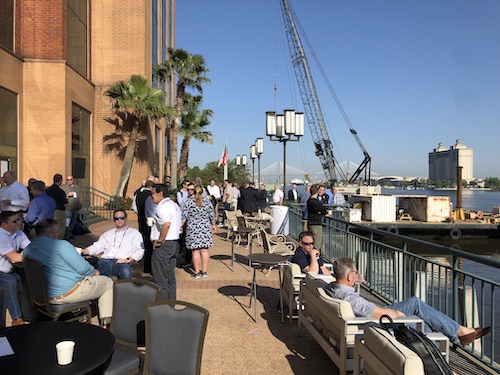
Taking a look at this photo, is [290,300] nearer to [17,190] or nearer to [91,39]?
[17,190]

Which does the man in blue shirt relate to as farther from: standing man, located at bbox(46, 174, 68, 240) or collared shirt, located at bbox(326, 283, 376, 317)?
standing man, located at bbox(46, 174, 68, 240)

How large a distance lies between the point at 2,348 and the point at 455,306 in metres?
4.59

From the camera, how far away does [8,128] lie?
1468 centimetres

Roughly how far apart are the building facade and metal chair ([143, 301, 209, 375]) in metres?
13.4

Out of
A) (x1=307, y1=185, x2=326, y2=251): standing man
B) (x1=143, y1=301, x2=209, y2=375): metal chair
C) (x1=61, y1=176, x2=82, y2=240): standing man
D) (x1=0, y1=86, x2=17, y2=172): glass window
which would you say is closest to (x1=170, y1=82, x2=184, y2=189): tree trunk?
(x1=0, y1=86, x2=17, y2=172): glass window

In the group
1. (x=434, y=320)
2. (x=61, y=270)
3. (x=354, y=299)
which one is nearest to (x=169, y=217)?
(x=61, y=270)

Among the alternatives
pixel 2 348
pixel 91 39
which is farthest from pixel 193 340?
pixel 91 39

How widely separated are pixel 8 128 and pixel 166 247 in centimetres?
1174

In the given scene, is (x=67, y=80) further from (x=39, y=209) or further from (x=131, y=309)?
(x=131, y=309)

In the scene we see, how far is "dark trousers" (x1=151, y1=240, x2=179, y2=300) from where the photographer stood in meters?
6.00

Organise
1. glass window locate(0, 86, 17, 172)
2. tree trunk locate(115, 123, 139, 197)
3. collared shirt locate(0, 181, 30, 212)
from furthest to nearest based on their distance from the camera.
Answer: tree trunk locate(115, 123, 139, 197)
glass window locate(0, 86, 17, 172)
collared shirt locate(0, 181, 30, 212)

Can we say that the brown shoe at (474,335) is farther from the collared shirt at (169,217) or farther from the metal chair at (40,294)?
the metal chair at (40,294)

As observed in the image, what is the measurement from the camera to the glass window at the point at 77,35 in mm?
17500

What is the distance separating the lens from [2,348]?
2.92 meters
